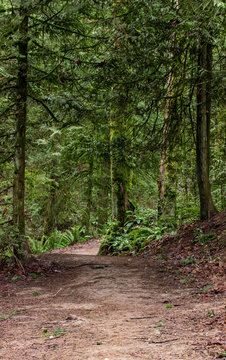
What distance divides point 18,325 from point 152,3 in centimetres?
641

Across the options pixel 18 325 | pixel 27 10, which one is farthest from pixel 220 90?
pixel 18 325

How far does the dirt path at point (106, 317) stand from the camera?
2750 millimetres

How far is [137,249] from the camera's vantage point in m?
11.8

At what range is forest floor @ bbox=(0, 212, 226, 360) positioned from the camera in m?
2.77

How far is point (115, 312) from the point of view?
4.49 meters

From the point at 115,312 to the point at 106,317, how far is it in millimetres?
315

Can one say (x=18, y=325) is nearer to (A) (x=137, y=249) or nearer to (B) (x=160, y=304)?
(B) (x=160, y=304)

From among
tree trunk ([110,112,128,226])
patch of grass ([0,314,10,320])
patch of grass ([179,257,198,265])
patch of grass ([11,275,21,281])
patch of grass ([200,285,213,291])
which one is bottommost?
patch of grass ([0,314,10,320])

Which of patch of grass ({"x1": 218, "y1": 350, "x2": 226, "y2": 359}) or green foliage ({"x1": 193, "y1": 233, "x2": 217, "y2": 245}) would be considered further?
green foliage ({"x1": 193, "y1": 233, "x2": 217, "y2": 245})

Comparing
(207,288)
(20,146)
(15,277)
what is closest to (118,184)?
(20,146)

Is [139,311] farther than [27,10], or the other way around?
[27,10]

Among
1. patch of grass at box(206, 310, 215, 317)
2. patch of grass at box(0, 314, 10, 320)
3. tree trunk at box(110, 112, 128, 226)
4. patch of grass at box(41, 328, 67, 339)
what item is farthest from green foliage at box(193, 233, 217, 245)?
patch of grass at box(41, 328, 67, 339)

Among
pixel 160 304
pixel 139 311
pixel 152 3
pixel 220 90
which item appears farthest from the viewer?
pixel 220 90

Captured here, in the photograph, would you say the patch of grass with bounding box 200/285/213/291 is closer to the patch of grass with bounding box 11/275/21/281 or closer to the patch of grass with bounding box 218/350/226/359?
the patch of grass with bounding box 218/350/226/359
